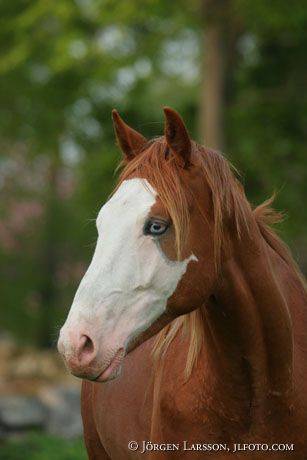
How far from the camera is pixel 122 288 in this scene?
9.18ft

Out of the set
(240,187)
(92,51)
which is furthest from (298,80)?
(240,187)

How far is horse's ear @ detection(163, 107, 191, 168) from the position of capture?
295 centimetres

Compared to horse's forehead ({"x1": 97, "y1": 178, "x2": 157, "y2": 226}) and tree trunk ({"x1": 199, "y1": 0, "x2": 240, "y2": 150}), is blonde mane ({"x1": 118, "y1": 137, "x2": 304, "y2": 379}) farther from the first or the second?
tree trunk ({"x1": 199, "y1": 0, "x2": 240, "y2": 150})

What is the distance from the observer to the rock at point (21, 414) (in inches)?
317

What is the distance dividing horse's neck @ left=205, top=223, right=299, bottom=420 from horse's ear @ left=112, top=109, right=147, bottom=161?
513 mm

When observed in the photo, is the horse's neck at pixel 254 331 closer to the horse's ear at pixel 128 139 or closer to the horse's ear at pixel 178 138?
the horse's ear at pixel 178 138

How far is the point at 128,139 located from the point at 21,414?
5479 millimetres

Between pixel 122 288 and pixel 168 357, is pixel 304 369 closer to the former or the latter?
pixel 168 357

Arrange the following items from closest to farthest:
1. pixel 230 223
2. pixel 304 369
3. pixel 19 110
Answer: pixel 230 223 < pixel 304 369 < pixel 19 110

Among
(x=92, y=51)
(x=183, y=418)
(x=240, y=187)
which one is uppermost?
(x=92, y=51)

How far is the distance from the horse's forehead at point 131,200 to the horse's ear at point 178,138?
0.16 metres

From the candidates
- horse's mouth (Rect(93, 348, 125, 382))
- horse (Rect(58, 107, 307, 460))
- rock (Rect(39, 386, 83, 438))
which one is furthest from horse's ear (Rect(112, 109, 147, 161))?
rock (Rect(39, 386, 83, 438))

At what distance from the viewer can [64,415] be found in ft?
26.9

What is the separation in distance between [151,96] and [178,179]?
10.4 meters
